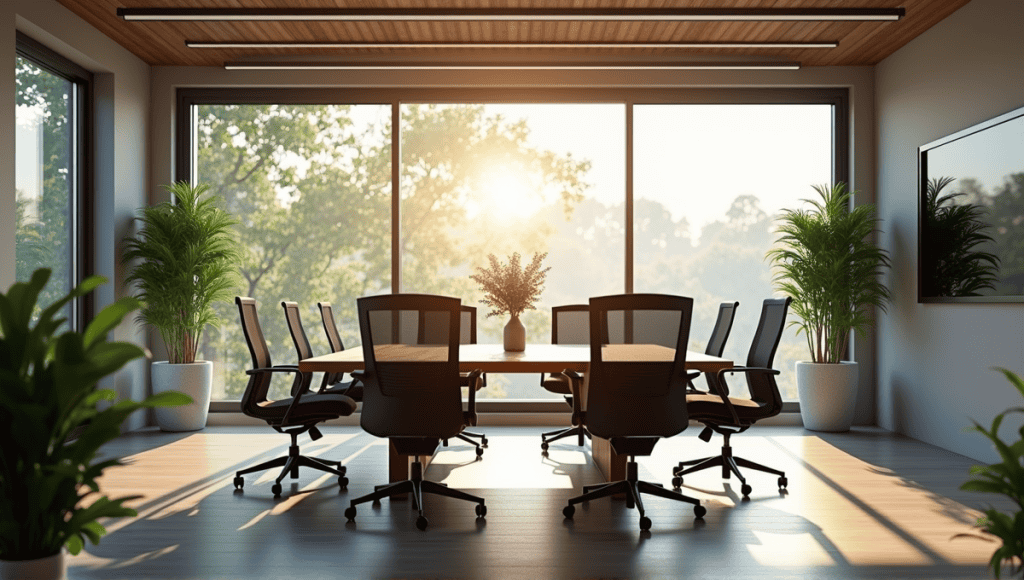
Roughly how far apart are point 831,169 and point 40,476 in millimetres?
7389

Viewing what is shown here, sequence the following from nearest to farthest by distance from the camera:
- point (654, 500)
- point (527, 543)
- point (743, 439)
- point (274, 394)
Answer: point (527, 543) < point (654, 500) < point (743, 439) < point (274, 394)

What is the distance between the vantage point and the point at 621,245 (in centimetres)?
744

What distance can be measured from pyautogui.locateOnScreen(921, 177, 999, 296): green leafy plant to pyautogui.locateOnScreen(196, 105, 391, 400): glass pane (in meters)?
4.84

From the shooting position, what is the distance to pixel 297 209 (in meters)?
7.39

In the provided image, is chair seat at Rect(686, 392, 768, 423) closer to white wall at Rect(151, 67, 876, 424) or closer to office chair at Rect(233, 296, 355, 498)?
office chair at Rect(233, 296, 355, 498)

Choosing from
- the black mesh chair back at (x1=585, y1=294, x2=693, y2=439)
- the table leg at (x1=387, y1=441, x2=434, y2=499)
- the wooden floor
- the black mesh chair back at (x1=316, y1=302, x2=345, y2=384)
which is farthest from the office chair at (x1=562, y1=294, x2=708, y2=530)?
the black mesh chair back at (x1=316, y1=302, x2=345, y2=384)

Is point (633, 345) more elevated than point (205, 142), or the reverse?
point (205, 142)

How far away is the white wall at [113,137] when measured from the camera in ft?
19.3

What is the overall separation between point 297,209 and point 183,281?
1346 mm

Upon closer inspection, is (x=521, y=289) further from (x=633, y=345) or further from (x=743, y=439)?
(x=743, y=439)

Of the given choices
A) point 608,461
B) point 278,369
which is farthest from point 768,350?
point 278,369

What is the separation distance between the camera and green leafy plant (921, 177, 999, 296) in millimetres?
5348

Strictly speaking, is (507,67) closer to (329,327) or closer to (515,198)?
(515,198)

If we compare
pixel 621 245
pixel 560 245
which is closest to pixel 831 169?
pixel 621 245
